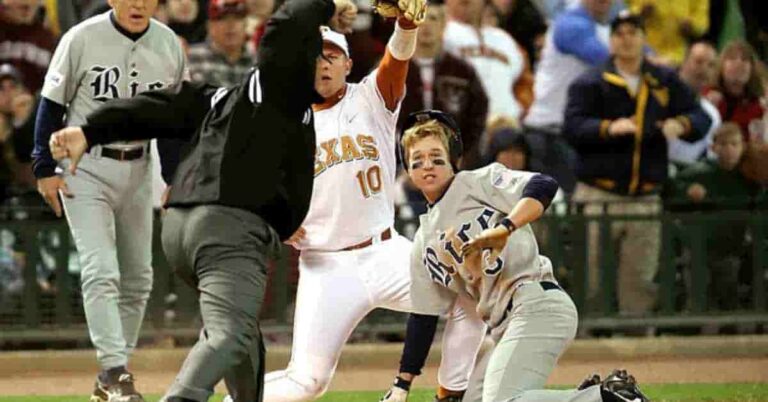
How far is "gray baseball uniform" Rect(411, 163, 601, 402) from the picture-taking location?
665 cm

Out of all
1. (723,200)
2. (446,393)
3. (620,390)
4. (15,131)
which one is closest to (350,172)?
(446,393)

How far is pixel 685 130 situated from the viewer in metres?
11.7

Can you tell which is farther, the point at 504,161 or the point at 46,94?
the point at 504,161

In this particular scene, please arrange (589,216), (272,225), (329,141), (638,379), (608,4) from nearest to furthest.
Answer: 1. (272,225)
2. (329,141)
3. (638,379)
4. (589,216)
5. (608,4)

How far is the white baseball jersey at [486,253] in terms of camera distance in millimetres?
6855

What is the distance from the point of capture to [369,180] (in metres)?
7.80

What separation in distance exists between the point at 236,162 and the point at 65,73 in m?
2.33

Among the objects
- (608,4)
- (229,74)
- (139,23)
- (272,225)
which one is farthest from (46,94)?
(608,4)

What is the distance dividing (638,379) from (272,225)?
420 centimetres

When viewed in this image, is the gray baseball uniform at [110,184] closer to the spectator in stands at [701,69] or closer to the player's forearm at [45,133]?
the player's forearm at [45,133]

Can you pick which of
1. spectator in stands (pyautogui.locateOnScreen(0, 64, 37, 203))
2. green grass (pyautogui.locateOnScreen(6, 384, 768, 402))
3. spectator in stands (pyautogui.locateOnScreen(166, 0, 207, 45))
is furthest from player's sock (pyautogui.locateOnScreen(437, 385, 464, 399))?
spectator in stands (pyautogui.locateOnScreen(166, 0, 207, 45))

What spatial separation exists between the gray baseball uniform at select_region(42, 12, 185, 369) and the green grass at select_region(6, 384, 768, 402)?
0.91 meters

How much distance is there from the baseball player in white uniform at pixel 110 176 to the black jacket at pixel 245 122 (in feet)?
6.42

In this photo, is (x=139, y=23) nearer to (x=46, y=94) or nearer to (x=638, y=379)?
(x=46, y=94)
